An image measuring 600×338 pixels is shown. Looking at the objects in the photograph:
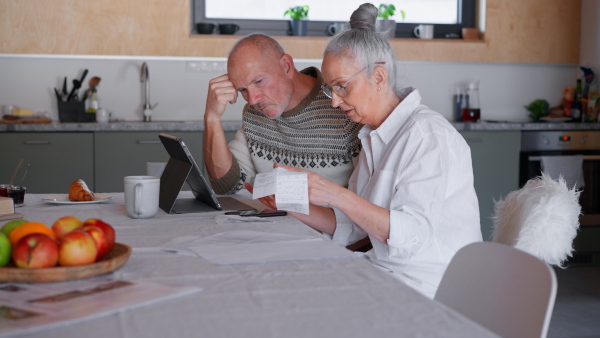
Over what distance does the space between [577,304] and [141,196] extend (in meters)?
2.58

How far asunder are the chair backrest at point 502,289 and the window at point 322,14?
357 cm

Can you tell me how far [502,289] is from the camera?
1.20 m

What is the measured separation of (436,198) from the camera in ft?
5.76

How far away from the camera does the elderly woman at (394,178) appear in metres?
1.74

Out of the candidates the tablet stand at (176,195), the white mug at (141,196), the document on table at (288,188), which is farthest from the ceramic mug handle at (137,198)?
the document on table at (288,188)

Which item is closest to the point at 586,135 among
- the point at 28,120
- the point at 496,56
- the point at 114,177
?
the point at 496,56

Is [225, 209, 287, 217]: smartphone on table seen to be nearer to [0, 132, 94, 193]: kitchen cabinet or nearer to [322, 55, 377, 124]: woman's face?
[322, 55, 377, 124]: woman's face

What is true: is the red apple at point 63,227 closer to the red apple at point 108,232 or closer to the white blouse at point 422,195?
the red apple at point 108,232

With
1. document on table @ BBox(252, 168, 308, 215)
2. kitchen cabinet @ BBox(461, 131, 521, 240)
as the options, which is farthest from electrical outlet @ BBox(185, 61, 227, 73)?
document on table @ BBox(252, 168, 308, 215)

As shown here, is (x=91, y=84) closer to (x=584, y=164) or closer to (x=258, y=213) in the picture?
(x=258, y=213)

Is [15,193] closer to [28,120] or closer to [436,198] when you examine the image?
[436,198]

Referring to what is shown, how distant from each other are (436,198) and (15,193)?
119 centimetres

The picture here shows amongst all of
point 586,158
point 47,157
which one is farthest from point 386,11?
point 47,157

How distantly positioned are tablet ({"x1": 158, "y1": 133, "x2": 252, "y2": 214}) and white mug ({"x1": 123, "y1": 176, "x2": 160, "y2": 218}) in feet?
0.32
